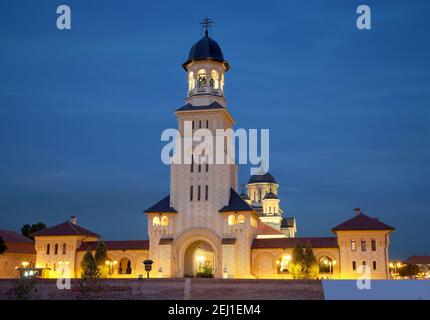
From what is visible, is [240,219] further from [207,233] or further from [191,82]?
[191,82]

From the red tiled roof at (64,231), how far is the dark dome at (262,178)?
5205cm

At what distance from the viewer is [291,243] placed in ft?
191

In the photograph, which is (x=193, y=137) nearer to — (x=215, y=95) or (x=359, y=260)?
(x=215, y=95)

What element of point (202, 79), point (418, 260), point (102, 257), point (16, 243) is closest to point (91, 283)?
point (102, 257)

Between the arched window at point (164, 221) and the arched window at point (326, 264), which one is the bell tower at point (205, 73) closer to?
the arched window at point (164, 221)

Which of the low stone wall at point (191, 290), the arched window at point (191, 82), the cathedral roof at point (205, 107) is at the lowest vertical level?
the low stone wall at point (191, 290)

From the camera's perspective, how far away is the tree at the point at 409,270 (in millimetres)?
91050

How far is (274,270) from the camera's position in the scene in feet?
188

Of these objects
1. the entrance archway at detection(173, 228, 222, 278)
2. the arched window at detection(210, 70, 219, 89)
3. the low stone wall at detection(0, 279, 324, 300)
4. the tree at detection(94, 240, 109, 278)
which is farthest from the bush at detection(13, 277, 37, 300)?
the arched window at detection(210, 70, 219, 89)

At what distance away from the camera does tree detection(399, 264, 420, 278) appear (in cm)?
9105

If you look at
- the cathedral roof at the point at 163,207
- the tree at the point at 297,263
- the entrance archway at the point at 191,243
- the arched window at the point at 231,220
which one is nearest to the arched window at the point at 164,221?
the cathedral roof at the point at 163,207

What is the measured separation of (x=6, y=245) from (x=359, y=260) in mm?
39375
